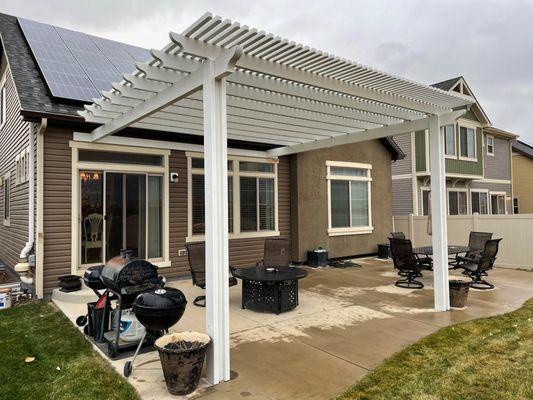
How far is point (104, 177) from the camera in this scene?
711cm

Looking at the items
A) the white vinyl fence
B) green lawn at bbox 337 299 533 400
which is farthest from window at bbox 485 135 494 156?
green lawn at bbox 337 299 533 400

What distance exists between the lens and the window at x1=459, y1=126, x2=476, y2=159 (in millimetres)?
15547

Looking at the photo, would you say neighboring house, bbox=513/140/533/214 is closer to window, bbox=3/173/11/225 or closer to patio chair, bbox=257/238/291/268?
patio chair, bbox=257/238/291/268

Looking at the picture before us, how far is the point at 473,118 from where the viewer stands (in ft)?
53.0

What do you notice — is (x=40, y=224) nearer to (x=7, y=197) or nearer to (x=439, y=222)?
(x=7, y=197)

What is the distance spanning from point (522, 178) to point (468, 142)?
10266 millimetres

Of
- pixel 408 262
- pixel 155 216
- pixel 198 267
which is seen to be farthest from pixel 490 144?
pixel 198 267

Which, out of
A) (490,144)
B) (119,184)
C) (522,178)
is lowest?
(119,184)

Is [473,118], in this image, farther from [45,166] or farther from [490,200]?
[45,166]

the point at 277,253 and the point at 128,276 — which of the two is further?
the point at 277,253

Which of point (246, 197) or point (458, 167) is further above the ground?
point (458, 167)

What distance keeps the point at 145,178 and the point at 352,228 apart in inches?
245

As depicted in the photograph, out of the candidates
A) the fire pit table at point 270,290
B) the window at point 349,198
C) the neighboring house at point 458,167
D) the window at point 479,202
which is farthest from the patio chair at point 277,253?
the window at point 479,202

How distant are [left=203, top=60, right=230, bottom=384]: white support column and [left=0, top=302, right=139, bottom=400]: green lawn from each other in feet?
2.62
